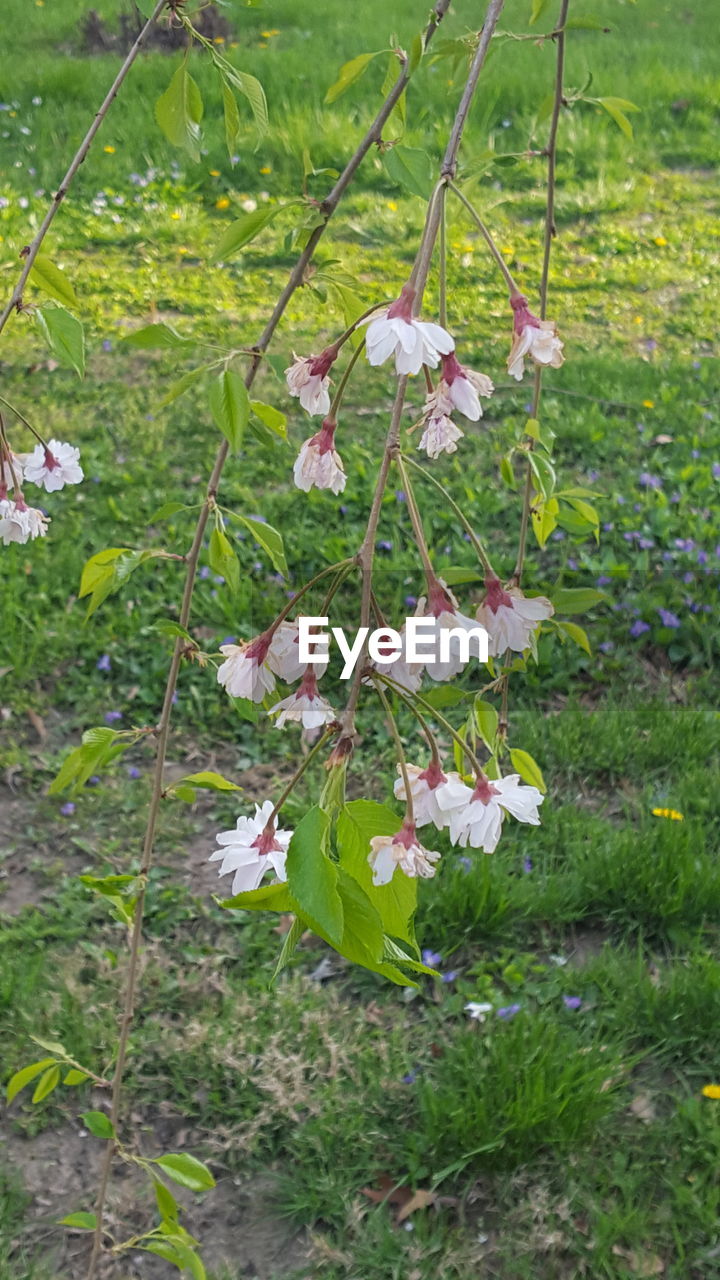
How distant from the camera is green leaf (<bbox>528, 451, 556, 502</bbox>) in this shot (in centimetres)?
82

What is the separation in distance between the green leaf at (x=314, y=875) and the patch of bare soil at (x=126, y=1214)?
1283 mm

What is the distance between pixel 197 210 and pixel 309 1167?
12.9ft

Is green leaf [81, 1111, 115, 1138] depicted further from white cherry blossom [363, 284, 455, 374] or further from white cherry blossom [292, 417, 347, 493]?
white cherry blossom [363, 284, 455, 374]

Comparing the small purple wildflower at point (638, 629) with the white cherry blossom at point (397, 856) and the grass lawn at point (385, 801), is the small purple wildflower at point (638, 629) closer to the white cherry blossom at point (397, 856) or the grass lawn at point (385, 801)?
the grass lawn at point (385, 801)

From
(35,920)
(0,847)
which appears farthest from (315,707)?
(0,847)

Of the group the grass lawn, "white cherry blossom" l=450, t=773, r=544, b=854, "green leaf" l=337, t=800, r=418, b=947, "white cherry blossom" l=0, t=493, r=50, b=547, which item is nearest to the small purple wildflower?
the grass lawn

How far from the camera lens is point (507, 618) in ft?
2.49

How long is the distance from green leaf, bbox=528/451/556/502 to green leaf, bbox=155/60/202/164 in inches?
17.6

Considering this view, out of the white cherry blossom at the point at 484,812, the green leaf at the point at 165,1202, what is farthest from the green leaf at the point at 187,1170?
the white cherry blossom at the point at 484,812

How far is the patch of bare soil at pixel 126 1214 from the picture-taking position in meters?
1.66

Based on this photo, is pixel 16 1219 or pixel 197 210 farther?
pixel 197 210

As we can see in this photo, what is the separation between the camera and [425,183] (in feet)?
2.51

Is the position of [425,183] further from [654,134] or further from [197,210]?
[654,134]

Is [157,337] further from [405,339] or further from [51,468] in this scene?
[51,468]
